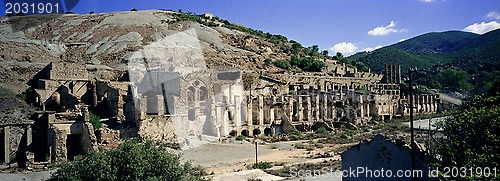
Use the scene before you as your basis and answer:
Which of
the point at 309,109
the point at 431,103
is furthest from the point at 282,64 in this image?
the point at 309,109

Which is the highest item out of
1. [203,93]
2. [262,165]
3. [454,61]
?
[454,61]

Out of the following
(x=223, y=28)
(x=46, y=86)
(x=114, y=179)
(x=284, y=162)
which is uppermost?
(x=223, y=28)

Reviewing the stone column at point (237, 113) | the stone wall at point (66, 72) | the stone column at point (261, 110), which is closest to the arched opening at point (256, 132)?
the stone column at point (261, 110)

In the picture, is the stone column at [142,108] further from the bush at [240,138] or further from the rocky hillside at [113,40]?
the rocky hillside at [113,40]

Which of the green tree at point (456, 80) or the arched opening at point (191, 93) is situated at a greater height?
the green tree at point (456, 80)

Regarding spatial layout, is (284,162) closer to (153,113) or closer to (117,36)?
(153,113)

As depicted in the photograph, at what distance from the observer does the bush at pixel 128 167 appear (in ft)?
47.4

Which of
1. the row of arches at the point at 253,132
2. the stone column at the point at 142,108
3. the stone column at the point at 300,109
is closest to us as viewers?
the stone column at the point at 142,108

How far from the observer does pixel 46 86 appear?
33438 mm

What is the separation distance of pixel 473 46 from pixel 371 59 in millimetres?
28344

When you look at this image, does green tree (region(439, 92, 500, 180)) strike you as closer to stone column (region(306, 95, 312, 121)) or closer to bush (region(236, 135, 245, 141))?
bush (region(236, 135, 245, 141))

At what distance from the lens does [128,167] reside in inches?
575

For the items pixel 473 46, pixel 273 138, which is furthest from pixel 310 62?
pixel 473 46

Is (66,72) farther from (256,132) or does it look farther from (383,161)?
(383,161)
